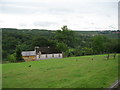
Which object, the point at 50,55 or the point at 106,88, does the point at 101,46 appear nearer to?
the point at 50,55

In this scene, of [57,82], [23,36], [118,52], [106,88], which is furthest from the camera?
[23,36]

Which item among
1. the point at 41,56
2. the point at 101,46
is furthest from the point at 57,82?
the point at 101,46

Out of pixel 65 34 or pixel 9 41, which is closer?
pixel 65 34

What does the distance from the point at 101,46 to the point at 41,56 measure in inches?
422

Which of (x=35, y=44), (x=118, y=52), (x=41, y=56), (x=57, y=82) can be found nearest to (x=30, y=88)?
(x=57, y=82)

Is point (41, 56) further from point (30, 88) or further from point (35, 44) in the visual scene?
point (30, 88)

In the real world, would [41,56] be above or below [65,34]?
below

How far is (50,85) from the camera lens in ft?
18.8

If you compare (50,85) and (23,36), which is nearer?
(50,85)

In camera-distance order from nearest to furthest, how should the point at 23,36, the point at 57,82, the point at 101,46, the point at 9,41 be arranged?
the point at 57,82, the point at 101,46, the point at 9,41, the point at 23,36

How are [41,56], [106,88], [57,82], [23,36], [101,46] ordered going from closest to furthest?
[106,88]
[57,82]
[41,56]
[101,46]
[23,36]

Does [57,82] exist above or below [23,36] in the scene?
below

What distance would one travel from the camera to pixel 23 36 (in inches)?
1658

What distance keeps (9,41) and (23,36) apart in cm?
918
